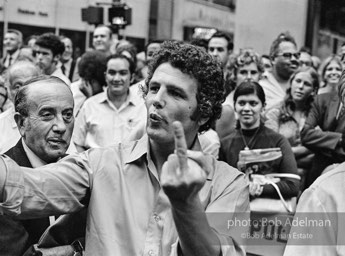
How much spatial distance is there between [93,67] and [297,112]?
6.87 feet

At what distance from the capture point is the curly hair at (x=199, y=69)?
2662 mm

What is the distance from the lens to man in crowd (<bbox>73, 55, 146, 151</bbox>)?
650 cm

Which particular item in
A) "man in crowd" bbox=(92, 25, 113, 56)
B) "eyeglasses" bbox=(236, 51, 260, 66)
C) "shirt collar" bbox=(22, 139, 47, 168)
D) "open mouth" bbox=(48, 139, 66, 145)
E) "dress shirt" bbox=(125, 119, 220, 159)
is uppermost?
"man in crowd" bbox=(92, 25, 113, 56)

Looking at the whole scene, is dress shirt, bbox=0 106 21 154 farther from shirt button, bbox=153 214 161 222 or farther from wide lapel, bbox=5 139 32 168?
shirt button, bbox=153 214 161 222

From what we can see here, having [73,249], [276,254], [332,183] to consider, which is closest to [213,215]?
[332,183]

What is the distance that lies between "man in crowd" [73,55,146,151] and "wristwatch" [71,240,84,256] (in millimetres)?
3598

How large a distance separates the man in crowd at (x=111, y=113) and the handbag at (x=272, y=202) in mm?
1236

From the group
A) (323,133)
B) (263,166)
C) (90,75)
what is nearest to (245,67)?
(323,133)

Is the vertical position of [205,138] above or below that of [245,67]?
below

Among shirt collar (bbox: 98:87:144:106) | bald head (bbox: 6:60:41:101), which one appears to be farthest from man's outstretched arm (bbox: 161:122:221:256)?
shirt collar (bbox: 98:87:144:106)

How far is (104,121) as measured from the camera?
659 centimetres

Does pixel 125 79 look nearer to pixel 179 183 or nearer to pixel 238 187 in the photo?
pixel 238 187

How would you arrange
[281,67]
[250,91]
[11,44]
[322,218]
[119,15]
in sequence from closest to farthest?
[322,218] < [250,91] < [281,67] < [11,44] < [119,15]

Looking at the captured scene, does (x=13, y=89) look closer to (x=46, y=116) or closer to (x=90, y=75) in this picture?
(x=90, y=75)
